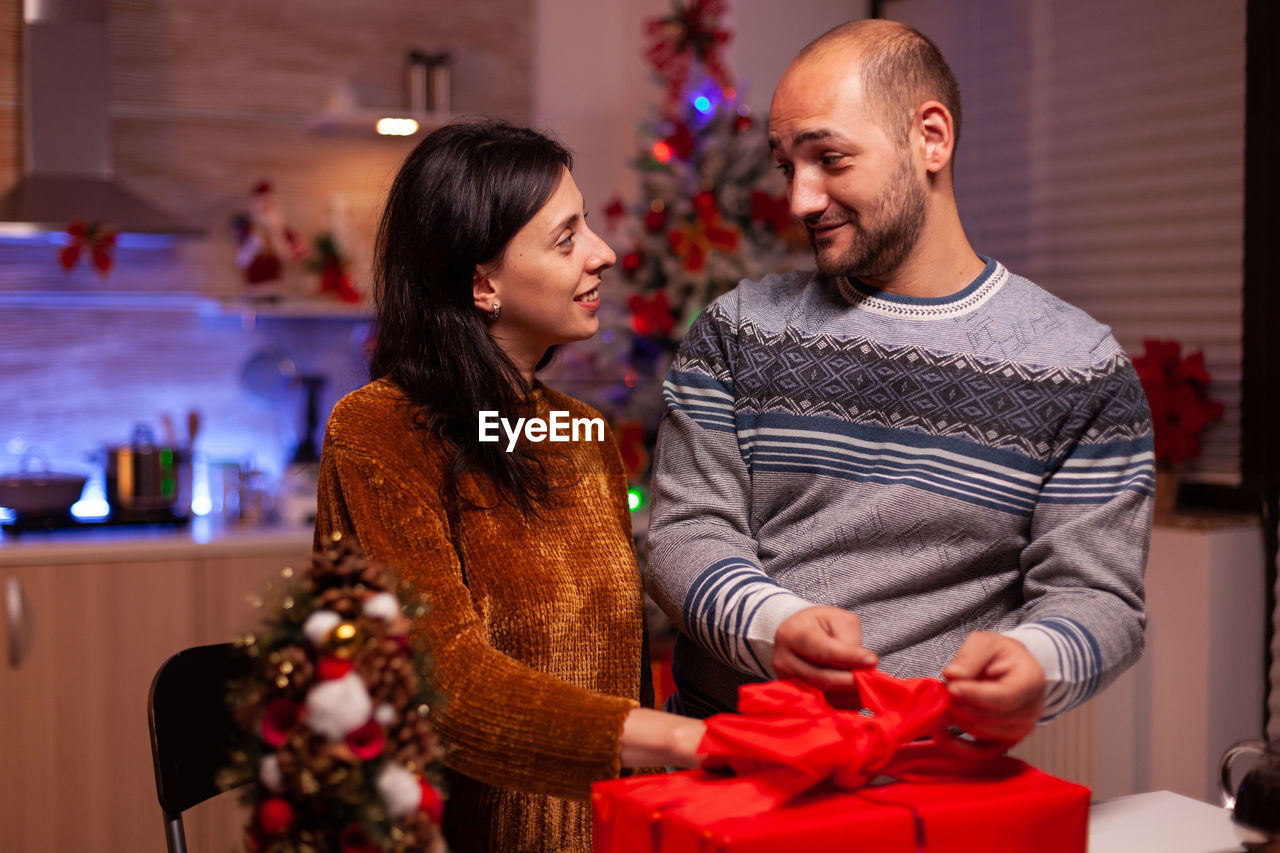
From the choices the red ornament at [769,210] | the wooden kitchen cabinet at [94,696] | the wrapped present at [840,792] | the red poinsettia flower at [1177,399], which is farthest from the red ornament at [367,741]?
the red ornament at [769,210]

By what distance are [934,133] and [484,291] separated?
48cm

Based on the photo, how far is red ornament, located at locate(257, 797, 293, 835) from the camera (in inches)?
25.2

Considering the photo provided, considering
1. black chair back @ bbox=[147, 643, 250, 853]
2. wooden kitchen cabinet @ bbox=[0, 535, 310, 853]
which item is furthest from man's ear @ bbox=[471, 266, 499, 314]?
wooden kitchen cabinet @ bbox=[0, 535, 310, 853]


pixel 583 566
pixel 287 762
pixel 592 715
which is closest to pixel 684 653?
pixel 583 566

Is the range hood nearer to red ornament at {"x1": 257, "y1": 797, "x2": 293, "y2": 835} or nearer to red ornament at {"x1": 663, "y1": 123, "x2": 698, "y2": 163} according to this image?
red ornament at {"x1": 663, "y1": 123, "x2": 698, "y2": 163}

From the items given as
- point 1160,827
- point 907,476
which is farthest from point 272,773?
point 1160,827

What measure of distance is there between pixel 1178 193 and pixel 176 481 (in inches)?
96.4

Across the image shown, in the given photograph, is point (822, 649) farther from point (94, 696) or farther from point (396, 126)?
point (396, 126)

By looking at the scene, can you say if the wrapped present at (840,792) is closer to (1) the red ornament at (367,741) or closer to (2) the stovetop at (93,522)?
(1) the red ornament at (367,741)

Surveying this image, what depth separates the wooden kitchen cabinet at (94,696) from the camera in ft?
8.65

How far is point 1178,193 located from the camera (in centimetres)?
267

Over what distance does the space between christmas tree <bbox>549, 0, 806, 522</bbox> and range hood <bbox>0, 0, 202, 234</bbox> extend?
43.9 inches

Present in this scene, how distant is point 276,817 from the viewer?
25.2 inches

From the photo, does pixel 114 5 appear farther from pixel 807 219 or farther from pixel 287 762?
pixel 287 762
